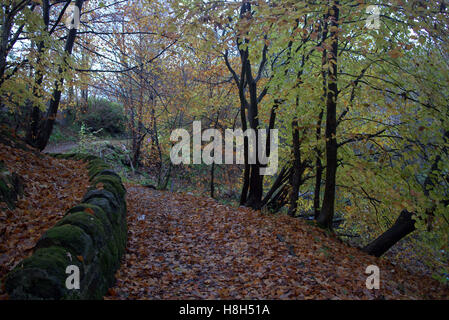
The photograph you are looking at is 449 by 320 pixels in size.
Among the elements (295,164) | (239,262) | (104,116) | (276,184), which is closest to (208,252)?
(239,262)

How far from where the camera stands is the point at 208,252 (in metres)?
6.04

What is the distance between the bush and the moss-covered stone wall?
19961mm

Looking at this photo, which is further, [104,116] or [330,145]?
[104,116]

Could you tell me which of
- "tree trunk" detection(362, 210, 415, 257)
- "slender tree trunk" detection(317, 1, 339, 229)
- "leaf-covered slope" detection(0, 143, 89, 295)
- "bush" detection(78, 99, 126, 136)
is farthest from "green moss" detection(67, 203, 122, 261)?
"bush" detection(78, 99, 126, 136)

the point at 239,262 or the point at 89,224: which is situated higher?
the point at 89,224

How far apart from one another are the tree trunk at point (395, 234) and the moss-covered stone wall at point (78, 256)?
19.6 feet

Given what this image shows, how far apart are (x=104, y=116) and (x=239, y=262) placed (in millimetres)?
21881

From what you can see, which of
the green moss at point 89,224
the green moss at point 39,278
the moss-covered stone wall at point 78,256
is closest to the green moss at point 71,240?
the moss-covered stone wall at point 78,256

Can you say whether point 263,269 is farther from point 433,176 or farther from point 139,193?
point 139,193

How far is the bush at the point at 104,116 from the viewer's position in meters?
23.6

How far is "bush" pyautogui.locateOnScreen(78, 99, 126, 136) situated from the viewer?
23.6 meters

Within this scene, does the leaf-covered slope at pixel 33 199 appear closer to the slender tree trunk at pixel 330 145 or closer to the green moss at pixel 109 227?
the green moss at pixel 109 227

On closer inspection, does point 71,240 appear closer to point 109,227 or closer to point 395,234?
point 109,227

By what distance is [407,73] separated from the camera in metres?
6.29
